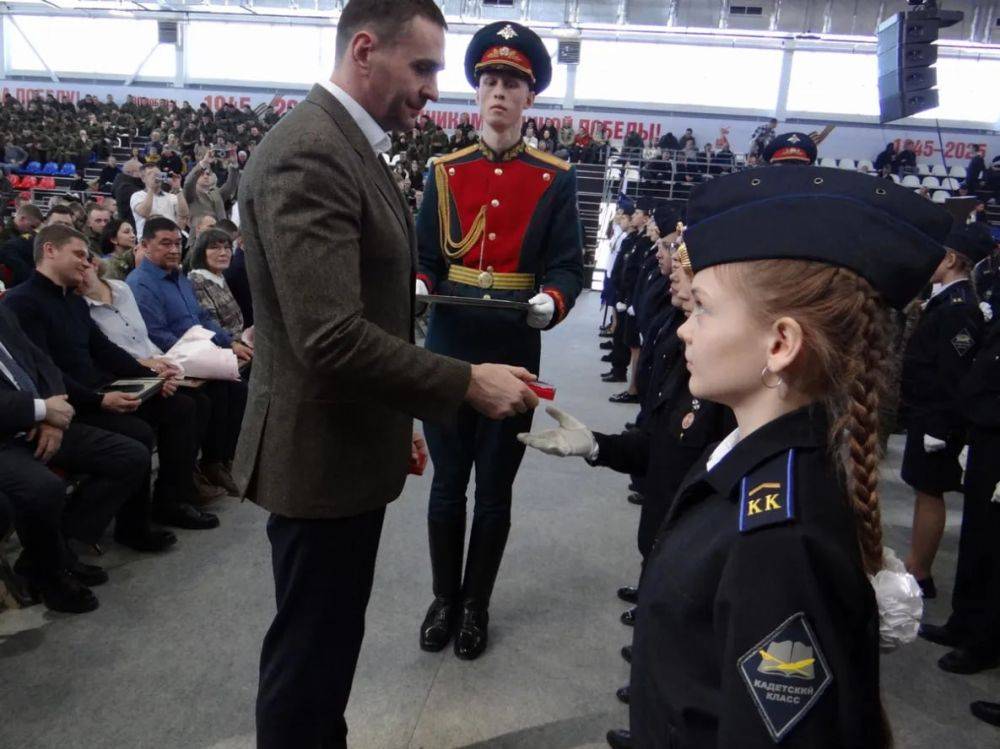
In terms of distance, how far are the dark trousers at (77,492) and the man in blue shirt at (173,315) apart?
0.76 meters

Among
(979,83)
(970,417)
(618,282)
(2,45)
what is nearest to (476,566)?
(970,417)

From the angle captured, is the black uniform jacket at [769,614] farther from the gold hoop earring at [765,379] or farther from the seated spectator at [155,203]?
the seated spectator at [155,203]

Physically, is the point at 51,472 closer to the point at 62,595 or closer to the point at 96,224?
the point at 62,595

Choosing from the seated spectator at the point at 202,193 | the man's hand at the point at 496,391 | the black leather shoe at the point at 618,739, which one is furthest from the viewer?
the seated spectator at the point at 202,193

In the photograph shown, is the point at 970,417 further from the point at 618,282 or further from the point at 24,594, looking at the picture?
the point at 618,282

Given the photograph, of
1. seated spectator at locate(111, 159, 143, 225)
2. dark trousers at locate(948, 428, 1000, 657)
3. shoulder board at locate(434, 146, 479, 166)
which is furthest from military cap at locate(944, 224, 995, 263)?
seated spectator at locate(111, 159, 143, 225)

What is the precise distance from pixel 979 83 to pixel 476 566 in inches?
911

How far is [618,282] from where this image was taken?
24.7 feet

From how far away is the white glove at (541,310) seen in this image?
2193 millimetres

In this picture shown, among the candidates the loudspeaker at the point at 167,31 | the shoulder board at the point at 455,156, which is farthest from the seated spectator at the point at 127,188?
the loudspeaker at the point at 167,31

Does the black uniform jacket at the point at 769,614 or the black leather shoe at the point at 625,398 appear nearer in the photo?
the black uniform jacket at the point at 769,614

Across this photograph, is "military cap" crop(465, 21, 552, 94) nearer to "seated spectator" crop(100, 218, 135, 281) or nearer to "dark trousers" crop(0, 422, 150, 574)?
"dark trousers" crop(0, 422, 150, 574)

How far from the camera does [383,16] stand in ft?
4.46

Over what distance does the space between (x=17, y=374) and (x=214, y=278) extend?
5.95ft
